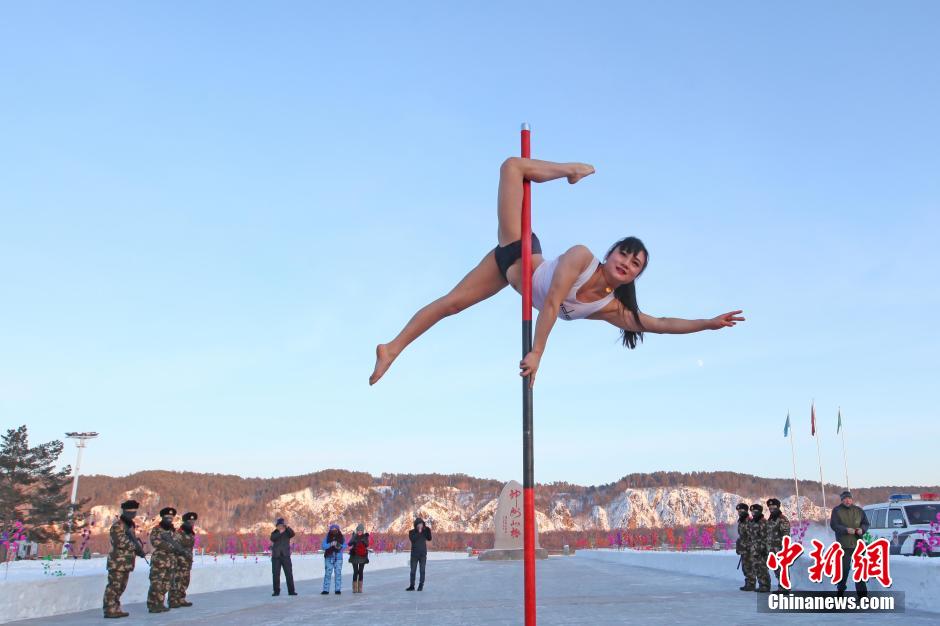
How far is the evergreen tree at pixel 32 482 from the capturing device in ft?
141

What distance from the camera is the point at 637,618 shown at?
11.0 metres

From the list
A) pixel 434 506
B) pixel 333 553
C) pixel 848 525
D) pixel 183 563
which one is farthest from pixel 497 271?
pixel 434 506

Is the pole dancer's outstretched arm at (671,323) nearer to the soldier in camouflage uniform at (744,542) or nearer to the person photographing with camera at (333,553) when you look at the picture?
the soldier in camouflage uniform at (744,542)

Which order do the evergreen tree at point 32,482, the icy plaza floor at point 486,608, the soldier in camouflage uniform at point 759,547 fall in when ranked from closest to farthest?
1. the icy plaza floor at point 486,608
2. the soldier in camouflage uniform at point 759,547
3. the evergreen tree at point 32,482

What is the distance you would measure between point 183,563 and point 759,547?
35.9ft

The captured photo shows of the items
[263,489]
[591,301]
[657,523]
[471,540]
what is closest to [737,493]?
[657,523]

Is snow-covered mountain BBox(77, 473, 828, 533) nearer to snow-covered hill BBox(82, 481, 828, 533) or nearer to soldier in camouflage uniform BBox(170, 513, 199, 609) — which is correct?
snow-covered hill BBox(82, 481, 828, 533)

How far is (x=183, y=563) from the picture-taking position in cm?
1534

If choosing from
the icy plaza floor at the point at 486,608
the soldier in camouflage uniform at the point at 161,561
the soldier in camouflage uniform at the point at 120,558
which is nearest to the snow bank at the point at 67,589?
the icy plaza floor at the point at 486,608

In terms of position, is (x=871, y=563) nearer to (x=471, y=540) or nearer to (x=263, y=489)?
(x=471, y=540)

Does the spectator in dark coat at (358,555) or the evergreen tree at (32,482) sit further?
the evergreen tree at (32,482)

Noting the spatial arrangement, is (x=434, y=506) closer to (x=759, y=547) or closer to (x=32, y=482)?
(x=32, y=482)

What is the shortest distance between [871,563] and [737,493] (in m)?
134

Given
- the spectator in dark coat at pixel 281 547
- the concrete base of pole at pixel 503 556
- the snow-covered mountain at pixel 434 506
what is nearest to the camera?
the spectator in dark coat at pixel 281 547
